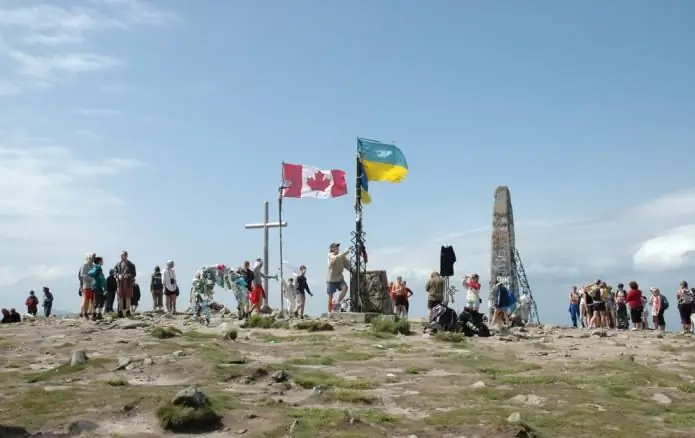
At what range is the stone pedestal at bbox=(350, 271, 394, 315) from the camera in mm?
26188

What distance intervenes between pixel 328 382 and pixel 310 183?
1890cm

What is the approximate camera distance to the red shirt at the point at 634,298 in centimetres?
2767

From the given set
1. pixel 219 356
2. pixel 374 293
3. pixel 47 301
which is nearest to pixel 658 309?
pixel 374 293

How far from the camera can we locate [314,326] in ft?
72.9

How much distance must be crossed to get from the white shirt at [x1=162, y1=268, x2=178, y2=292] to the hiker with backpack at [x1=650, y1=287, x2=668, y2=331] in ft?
58.6

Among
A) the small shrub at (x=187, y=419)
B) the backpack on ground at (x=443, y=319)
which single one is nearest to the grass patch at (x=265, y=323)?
the backpack on ground at (x=443, y=319)

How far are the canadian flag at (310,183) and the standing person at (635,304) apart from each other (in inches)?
459

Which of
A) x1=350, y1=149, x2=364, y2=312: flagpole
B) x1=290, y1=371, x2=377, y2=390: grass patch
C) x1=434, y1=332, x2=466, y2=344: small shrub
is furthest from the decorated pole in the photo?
x1=290, y1=371, x2=377, y2=390: grass patch

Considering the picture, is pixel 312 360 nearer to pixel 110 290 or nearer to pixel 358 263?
pixel 358 263

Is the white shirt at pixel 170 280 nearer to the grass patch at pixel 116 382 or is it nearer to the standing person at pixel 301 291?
the standing person at pixel 301 291

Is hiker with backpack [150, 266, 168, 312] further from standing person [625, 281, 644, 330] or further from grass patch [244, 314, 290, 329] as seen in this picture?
standing person [625, 281, 644, 330]

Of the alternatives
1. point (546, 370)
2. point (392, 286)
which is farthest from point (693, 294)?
point (546, 370)

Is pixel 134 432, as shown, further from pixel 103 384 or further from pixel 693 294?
pixel 693 294

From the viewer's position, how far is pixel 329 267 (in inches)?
1025
